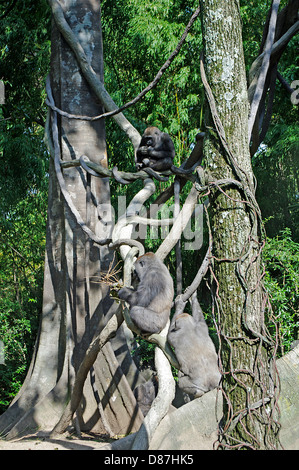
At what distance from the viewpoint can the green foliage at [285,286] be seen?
554 cm

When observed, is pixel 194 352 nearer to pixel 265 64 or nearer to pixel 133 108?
pixel 265 64

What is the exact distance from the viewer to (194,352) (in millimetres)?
3326

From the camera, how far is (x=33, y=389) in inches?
194

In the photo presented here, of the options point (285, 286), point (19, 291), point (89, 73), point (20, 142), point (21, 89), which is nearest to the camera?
point (89, 73)

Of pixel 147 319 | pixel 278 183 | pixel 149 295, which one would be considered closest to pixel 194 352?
pixel 147 319

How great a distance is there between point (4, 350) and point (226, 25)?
5.94m

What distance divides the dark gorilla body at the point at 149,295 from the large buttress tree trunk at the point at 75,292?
3.73ft

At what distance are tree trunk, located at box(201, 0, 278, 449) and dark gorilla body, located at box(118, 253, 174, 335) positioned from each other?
1.07 meters

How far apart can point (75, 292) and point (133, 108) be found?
491 cm

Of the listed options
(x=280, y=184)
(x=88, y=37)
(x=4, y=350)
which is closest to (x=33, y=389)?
(x=4, y=350)

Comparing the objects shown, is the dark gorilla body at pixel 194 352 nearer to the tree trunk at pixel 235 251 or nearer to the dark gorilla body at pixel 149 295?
the dark gorilla body at pixel 149 295

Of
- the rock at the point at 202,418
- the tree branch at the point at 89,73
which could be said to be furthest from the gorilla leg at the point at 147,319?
the tree branch at the point at 89,73

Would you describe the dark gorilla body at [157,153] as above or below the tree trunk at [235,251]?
above
